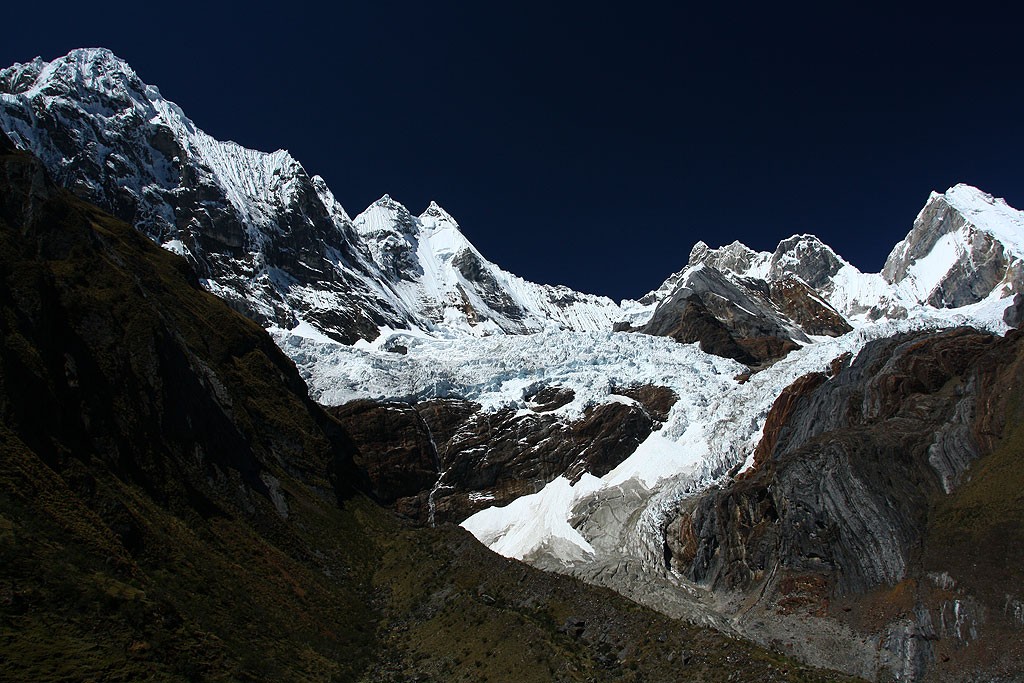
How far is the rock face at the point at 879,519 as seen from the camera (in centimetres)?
3869

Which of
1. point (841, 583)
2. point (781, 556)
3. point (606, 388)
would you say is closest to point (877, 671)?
point (841, 583)

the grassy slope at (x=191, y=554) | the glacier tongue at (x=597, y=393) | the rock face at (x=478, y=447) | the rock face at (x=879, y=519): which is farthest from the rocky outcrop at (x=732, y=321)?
the grassy slope at (x=191, y=554)

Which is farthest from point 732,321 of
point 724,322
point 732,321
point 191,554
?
point 191,554

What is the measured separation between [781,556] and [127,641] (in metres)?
45.0

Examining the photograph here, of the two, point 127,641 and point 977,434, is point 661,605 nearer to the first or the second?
point 977,434

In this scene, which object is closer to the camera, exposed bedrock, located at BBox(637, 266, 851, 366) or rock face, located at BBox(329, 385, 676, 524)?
rock face, located at BBox(329, 385, 676, 524)

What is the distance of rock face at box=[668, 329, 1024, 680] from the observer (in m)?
38.7

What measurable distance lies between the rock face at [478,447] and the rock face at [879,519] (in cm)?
2091

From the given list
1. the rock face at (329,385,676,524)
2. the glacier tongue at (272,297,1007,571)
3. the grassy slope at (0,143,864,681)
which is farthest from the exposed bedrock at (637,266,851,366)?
the grassy slope at (0,143,864,681)

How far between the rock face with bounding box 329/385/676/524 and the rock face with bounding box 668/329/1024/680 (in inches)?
823

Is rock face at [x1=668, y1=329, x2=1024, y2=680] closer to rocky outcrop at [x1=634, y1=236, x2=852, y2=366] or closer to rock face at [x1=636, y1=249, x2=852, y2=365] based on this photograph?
rocky outcrop at [x1=634, y1=236, x2=852, y2=366]

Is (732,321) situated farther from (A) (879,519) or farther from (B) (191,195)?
(B) (191,195)

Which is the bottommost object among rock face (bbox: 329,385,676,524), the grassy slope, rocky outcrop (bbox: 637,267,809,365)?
the grassy slope

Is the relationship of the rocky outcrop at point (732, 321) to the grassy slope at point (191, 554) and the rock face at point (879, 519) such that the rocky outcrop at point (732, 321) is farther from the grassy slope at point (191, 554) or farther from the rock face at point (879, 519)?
the grassy slope at point (191, 554)
